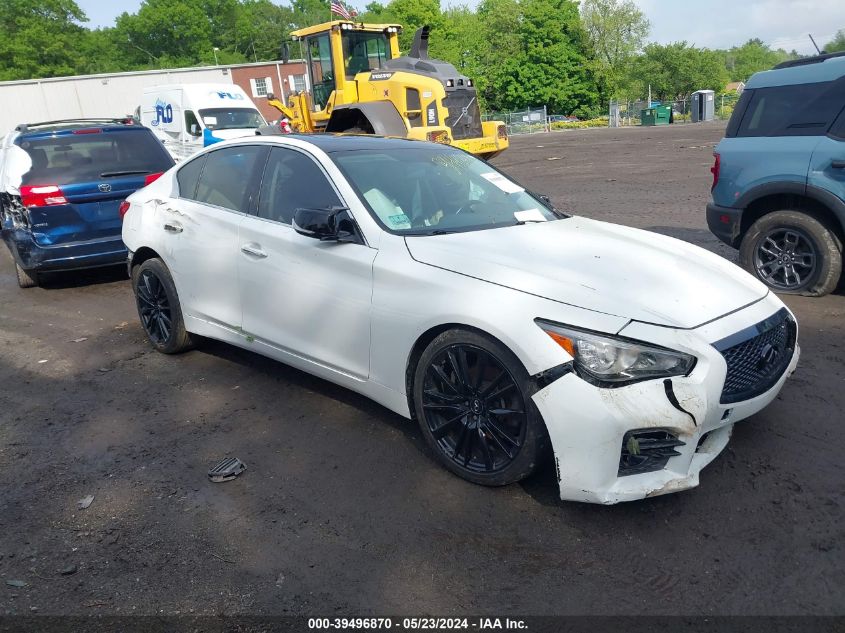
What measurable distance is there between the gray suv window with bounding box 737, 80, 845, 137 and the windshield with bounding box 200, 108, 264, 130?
14002 millimetres

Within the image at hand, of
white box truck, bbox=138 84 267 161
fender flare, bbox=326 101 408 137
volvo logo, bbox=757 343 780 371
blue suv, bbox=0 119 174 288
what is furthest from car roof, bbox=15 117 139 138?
white box truck, bbox=138 84 267 161

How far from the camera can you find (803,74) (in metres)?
6.21

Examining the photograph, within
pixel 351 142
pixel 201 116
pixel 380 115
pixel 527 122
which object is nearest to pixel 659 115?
pixel 527 122

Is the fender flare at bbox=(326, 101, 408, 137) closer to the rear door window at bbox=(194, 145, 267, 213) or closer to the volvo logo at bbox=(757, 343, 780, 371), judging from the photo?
the rear door window at bbox=(194, 145, 267, 213)

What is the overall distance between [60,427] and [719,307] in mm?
3870

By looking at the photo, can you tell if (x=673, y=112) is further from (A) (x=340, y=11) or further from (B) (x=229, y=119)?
(B) (x=229, y=119)

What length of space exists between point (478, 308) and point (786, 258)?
4.42m

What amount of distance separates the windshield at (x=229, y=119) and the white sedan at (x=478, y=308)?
44.2 ft

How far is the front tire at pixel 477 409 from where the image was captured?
3168 millimetres

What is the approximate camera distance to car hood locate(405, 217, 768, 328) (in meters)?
3.15

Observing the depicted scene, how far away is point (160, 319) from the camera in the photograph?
18.0 ft

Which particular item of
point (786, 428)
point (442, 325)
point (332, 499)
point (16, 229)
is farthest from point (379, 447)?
point (16, 229)

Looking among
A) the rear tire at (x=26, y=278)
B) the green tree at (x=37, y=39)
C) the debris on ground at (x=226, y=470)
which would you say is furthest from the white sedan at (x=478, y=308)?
the green tree at (x=37, y=39)

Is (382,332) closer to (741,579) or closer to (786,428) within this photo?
(741,579)
